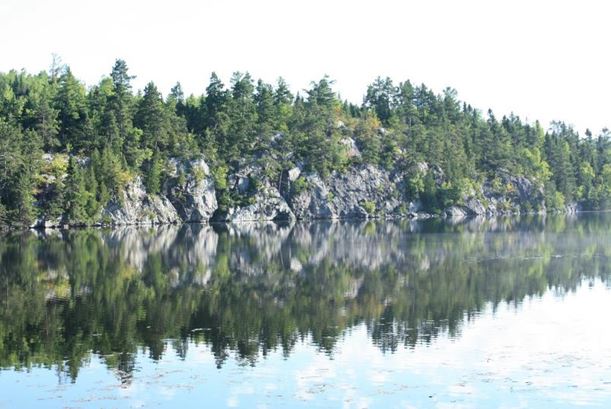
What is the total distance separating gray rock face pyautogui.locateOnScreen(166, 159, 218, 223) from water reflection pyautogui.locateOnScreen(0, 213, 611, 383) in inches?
1821

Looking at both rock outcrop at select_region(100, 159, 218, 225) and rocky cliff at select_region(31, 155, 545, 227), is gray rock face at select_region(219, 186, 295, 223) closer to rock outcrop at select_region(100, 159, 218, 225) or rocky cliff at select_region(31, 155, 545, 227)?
rocky cliff at select_region(31, 155, 545, 227)

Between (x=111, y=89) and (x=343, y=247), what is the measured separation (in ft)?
268

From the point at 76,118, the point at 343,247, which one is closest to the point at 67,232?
the point at 76,118

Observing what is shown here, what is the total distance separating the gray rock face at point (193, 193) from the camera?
143 m

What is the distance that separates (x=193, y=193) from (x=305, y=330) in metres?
107

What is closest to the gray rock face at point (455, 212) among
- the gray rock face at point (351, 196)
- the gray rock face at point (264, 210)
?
the gray rock face at point (351, 196)

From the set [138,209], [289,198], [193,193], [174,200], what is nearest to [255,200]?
[289,198]

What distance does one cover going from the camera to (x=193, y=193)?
5669 inches

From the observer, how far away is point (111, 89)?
154250mm

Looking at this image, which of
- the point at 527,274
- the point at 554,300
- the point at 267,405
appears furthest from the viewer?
the point at 527,274

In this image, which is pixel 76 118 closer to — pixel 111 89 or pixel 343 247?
pixel 111 89

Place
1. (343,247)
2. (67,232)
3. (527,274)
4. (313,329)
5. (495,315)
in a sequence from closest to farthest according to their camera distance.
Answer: (313,329)
(495,315)
(527,274)
(343,247)
(67,232)

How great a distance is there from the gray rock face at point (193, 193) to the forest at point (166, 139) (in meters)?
2.03

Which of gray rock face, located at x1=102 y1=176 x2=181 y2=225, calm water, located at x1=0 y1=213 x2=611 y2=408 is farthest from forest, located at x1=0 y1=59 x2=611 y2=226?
calm water, located at x1=0 y1=213 x2=611 y2=408
